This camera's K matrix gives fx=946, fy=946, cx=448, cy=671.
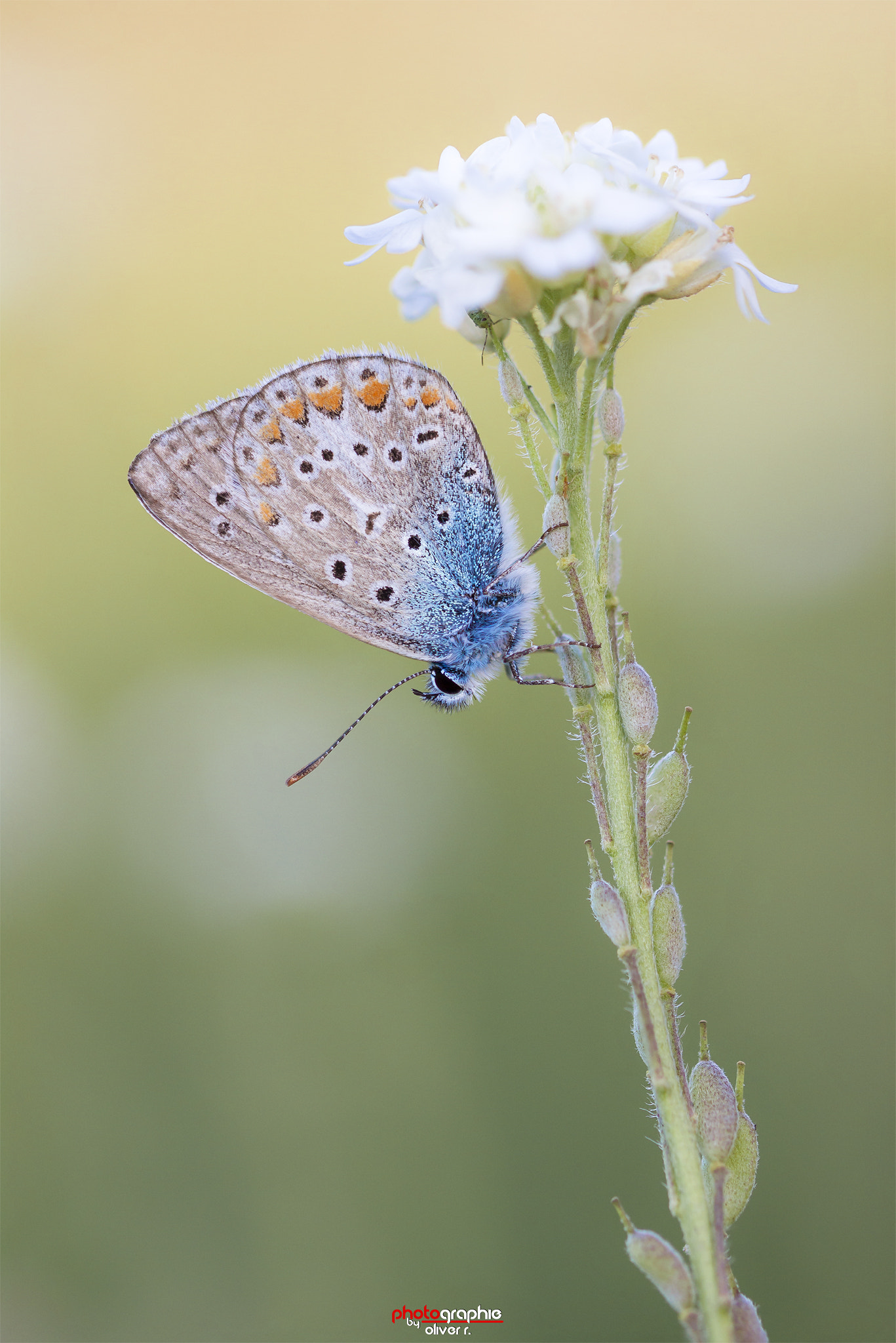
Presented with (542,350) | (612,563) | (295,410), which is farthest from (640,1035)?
(295,410)

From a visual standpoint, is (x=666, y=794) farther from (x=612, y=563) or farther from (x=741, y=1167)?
(x=741, y=1167)

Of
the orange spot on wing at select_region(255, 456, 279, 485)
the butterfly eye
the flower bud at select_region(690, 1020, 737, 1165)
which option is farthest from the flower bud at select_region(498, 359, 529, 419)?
the flower bud at select_region(690, 1020, 737, 1165)

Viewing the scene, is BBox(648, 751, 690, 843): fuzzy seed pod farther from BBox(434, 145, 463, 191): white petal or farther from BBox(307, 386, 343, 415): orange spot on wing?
BBox(307, 386, 343, 415): orange spot on wing

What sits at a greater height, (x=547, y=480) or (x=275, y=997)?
(x=547, y=480)

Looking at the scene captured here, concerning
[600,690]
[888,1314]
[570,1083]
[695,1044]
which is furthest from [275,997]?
[600,690]

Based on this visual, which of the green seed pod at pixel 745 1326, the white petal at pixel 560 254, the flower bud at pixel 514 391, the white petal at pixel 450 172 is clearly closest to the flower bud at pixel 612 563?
the flower bud at pixel 514 391

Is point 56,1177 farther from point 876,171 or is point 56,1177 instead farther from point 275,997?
point 876,171
